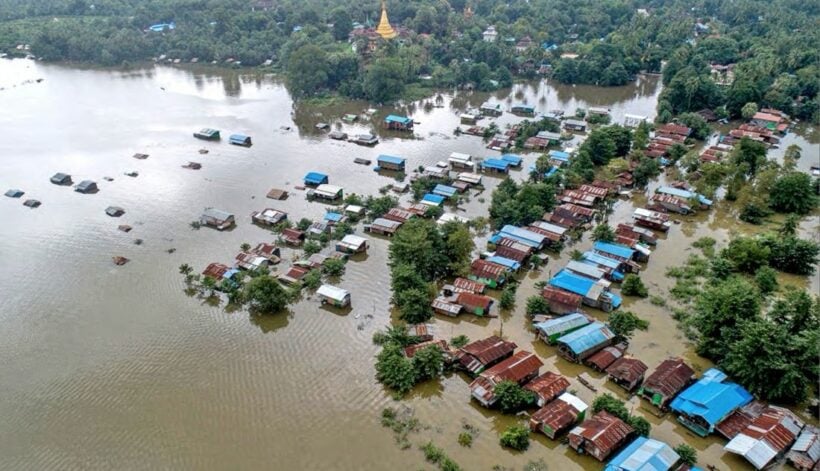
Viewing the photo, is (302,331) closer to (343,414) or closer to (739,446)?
(343,414)

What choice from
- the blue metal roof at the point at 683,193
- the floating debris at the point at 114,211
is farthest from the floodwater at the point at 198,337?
the blue metal roof at the point at 683,193

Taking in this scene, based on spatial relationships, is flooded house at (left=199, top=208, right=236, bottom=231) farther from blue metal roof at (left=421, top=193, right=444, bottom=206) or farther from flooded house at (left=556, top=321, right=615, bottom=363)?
flooded house at (left=556, top=321, right=615, bottom=363)

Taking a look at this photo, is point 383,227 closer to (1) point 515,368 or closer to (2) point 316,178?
(2) point 316,178

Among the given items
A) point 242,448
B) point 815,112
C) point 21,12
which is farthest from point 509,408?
point 21,12

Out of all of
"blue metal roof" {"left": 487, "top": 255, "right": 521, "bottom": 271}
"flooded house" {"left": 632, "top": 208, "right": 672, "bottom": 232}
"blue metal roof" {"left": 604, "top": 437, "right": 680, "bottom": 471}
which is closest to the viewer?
Answer: "blue metal roof" {"left": 604, "top": 437, "right": 680, "bottom": 471}

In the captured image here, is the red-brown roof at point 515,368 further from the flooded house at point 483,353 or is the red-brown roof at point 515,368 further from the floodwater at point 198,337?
the floodwater at point 198,337

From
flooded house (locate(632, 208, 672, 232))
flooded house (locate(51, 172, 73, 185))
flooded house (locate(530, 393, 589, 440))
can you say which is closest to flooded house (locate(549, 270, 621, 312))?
flooded house (locate(530, 393, 589, 440))

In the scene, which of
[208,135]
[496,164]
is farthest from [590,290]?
[208,135]
